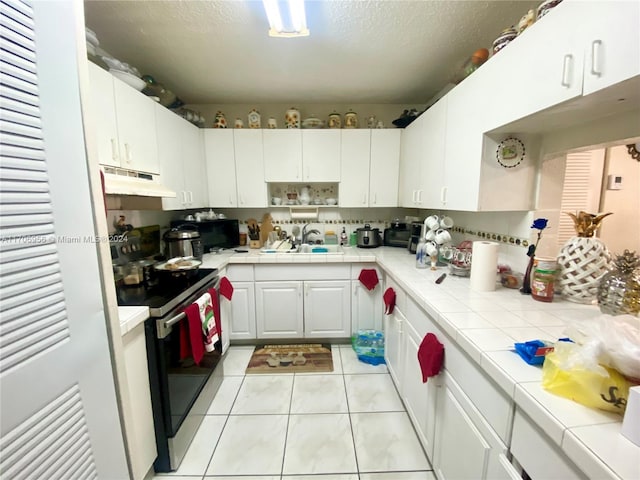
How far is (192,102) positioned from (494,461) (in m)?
3.53

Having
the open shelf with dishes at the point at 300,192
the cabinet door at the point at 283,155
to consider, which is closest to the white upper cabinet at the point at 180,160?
the cabinet door at the point at 283,155

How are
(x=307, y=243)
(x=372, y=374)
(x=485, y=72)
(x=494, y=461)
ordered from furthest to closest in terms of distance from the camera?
(x=307, y=243)
(x=372, y=374)
(x=485, y=72)
(x=494, y=461)

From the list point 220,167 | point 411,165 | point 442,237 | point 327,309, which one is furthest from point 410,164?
point 220,167

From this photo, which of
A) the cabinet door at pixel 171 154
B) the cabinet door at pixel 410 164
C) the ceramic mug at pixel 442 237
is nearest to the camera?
the ceramic mug at pixel 442 237

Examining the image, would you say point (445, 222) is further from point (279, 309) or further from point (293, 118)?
point (293, 118)

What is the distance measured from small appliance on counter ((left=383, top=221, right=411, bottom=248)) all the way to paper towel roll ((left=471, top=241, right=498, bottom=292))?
4.20 feet

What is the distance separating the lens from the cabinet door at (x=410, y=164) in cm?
222

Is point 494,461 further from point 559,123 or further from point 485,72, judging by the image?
point 485,72

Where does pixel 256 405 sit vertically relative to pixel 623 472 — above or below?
below

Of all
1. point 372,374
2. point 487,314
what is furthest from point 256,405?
point 487,314

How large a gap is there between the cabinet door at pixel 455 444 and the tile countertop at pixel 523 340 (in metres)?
0.27

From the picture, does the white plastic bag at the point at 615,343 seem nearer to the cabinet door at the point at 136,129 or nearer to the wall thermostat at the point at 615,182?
the wall thermostat at the point at 615,182

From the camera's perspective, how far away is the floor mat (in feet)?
7.12

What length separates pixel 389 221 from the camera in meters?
3.04
